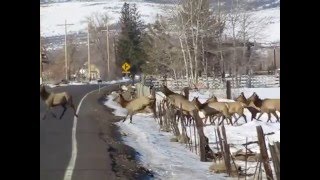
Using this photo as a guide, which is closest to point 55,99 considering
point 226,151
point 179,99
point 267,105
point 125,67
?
point 125,67

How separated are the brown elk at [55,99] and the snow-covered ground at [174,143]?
0.22 m

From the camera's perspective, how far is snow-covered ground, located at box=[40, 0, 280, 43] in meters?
3.90

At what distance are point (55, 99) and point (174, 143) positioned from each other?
704mm

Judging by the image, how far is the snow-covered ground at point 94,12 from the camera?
3.90 meters

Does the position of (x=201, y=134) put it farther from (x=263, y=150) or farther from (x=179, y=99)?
(x=263, y=150)

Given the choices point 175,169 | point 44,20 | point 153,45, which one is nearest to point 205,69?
point 153,45

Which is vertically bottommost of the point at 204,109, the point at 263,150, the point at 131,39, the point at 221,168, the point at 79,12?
the point at 221,168

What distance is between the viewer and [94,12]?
13.0 ft

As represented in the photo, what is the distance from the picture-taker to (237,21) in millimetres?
4012

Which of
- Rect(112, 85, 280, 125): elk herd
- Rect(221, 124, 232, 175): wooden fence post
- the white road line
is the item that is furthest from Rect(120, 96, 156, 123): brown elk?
Rect(221, 124, 232, 175): wooden fence post

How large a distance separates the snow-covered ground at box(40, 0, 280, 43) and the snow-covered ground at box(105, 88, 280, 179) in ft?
1.10

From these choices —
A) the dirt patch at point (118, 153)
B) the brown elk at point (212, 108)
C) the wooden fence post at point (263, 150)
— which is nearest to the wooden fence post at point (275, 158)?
the wooden fence post at point (263, 150)
